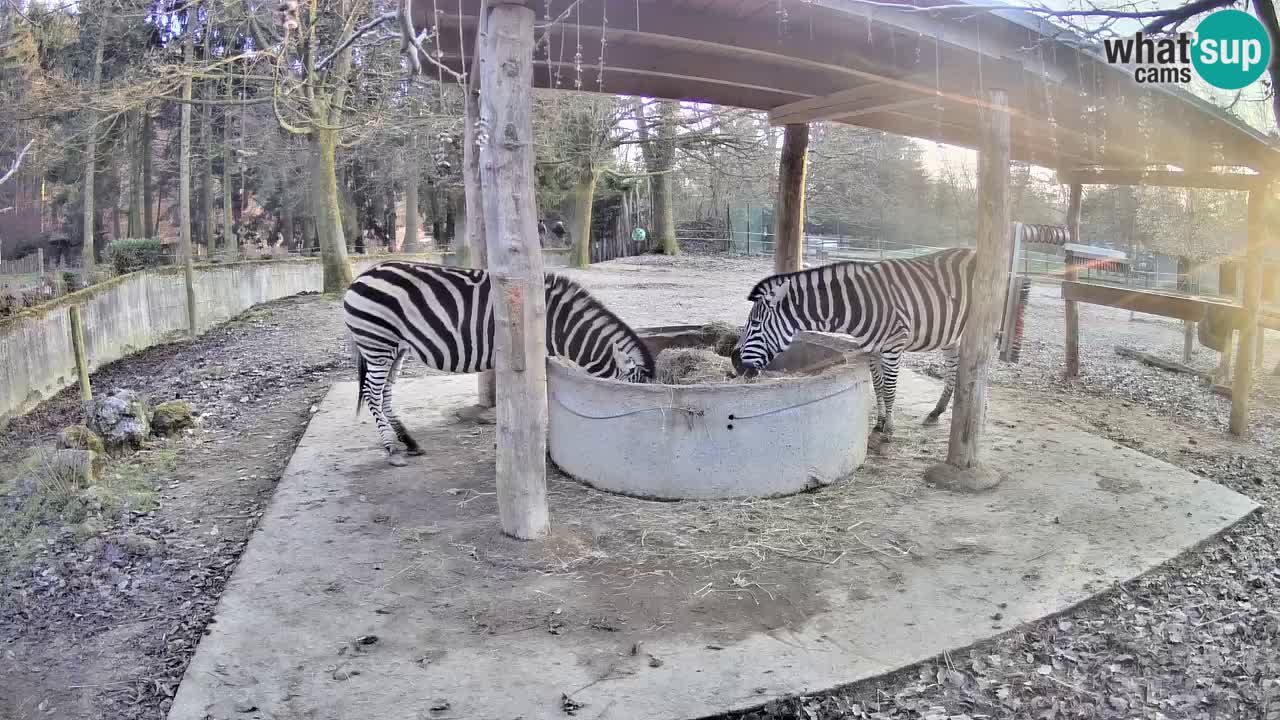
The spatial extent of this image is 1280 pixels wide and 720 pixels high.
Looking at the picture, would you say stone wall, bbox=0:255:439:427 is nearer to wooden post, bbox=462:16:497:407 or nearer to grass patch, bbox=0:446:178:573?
grass patch, bbox=0:446:178:573

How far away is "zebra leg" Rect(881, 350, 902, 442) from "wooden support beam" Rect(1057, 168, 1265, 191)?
361cm

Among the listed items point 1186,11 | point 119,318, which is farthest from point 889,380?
point 119,318

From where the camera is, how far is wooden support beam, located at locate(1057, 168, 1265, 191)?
755 cm

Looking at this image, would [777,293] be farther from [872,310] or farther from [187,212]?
[187,212]

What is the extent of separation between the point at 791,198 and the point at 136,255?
16573mm

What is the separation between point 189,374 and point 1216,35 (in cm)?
1082

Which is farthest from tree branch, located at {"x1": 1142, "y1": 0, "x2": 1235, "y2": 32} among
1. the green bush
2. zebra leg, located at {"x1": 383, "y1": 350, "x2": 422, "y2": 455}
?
Answer: the green bush

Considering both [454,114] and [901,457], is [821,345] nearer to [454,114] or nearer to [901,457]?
[901,457]

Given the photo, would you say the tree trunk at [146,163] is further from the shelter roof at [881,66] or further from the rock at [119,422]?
the shelter roof at [881,66]

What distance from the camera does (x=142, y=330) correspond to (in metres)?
Answer: 12.5

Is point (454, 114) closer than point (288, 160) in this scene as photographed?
Yes

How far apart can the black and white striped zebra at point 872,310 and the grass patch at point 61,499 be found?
4739 mm

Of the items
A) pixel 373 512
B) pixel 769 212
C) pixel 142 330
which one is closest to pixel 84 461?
pixel 373 512

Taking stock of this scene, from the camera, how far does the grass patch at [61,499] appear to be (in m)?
5.18
